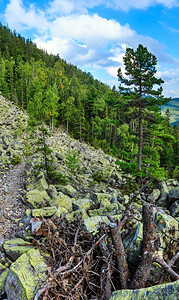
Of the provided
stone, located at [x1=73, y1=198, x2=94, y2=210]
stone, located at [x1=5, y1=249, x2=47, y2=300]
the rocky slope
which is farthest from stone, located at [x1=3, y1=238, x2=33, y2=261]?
stone, located at [x1=73, y1=198, x2=94, y2=210]

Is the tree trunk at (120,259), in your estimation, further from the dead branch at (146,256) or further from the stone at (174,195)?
the stone at (174,195)

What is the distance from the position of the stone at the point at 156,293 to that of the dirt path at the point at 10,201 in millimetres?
5345

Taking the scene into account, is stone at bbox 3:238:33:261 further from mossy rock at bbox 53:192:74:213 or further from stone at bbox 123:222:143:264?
mossy rock at bbox 53:192:74:213

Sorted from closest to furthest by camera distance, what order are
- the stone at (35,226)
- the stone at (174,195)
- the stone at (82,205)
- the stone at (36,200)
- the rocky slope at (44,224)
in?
the rocky slope at (44,224), the stone at (35,226), the stone at (82,205), the stone at (36,200), the stone at (174,195)

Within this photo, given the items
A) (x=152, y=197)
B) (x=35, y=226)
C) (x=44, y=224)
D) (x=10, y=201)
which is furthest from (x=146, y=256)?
(x=10, y=201)

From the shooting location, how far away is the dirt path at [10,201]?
722 cm

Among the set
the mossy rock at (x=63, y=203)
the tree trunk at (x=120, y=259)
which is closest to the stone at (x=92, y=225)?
the tree trunk at (x=120, y=259)

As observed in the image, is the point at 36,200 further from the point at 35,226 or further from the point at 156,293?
the point at 156,293

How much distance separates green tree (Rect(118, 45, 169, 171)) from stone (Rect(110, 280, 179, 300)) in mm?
10849

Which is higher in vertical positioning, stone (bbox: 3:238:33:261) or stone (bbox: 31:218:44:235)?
stone (bbox: 31:218:44:235)

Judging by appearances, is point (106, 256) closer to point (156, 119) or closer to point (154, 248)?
point (154, 248)

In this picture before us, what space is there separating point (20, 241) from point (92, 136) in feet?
135

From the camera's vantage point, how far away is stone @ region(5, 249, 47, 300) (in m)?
3.21

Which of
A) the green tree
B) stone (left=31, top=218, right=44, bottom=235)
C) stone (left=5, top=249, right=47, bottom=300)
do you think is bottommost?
stone (left=5, top=249, right=47, bottom=300)
